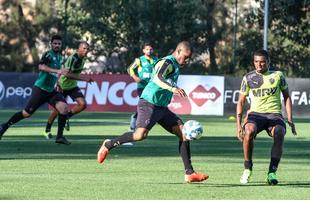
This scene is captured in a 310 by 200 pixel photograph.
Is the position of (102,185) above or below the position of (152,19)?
above

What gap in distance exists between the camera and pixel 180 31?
62562 mm

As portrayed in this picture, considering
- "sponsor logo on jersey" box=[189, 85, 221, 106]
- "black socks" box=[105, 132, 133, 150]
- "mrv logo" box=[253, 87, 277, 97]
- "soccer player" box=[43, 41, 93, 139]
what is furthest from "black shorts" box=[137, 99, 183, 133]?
"sponsor logo on jersey" box=[189, 85, 221, 106]

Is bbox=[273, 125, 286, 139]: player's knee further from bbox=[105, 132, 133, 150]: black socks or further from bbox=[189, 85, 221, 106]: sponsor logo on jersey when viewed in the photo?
bbox=[189, 85, 221, 106]: sponsor logo on jersey

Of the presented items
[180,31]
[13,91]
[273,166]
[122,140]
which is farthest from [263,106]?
[180,31]

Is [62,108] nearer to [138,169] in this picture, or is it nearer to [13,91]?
[138,169]

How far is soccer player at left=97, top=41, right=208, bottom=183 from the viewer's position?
548 inches

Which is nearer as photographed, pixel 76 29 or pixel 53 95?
pixel 53 95

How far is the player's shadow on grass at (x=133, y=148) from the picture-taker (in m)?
18.9

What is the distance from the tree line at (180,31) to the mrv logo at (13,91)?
50.3 feet

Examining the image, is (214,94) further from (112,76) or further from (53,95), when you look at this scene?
(53,95)

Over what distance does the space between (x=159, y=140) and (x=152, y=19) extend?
3820 centimetres

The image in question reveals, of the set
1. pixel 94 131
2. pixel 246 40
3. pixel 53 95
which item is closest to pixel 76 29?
pixel 246 40

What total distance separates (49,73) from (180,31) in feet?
137

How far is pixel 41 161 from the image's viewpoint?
56.4 ft
